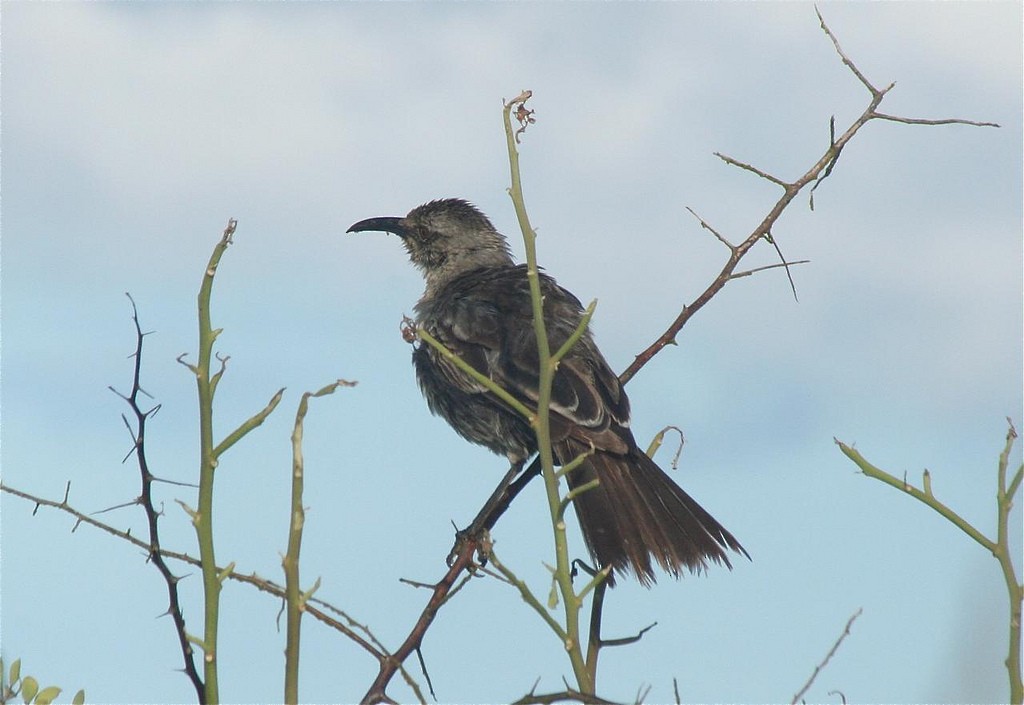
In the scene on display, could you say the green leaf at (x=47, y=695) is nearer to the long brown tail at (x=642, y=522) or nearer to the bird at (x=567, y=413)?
the bird at (x=567, y=413)

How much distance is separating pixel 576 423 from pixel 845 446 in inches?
118

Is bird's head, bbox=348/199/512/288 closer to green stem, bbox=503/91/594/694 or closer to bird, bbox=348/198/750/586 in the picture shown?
bird, bbox=348/198/750/586

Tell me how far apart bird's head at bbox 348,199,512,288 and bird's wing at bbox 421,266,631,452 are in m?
1.08

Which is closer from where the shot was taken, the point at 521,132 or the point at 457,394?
the point at 521,132

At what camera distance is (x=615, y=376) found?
18.2 ft

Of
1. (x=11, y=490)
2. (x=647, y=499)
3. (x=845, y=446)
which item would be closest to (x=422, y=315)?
(x=647, y=499)

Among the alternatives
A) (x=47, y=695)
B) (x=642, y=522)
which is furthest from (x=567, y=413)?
(x=47, y=695)

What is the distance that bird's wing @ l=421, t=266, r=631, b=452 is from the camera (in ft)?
16.8

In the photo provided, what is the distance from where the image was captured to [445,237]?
778 cm

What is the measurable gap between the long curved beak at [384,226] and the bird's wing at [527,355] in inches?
60.4

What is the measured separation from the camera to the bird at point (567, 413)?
15.3 ft

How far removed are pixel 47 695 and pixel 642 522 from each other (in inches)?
109

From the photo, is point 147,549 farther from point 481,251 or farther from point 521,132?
point 481,251

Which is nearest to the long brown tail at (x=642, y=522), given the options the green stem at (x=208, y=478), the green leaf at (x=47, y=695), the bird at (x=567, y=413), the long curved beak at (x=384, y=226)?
the bird at (x=567, y=413)
